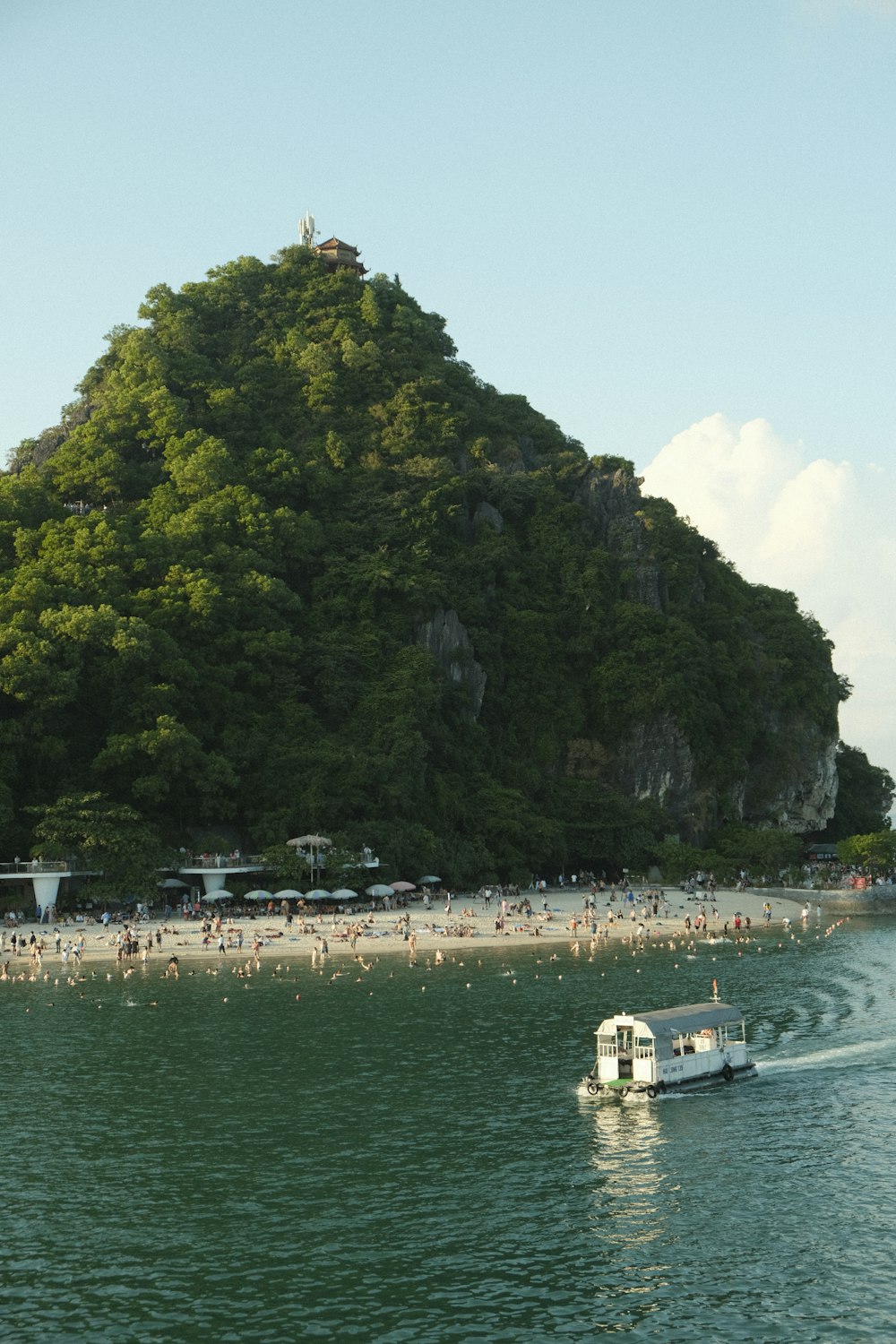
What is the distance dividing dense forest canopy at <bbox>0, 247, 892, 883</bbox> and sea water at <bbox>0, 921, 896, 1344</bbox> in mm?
34347

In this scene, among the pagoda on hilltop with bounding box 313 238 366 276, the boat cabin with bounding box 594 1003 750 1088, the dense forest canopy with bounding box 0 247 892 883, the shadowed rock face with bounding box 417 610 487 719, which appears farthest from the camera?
the pagoda on hilltop with bounding box 313 238 366 276

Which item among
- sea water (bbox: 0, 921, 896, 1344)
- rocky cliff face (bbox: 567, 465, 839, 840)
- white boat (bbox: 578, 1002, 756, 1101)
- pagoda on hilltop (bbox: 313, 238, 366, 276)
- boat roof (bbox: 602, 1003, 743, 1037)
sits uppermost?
pagoda on hilltop (bbox: 313, 238, 366, 276)

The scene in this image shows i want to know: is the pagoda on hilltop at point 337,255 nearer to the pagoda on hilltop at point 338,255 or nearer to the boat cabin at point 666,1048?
the pagoda on hilltop at point 338,255

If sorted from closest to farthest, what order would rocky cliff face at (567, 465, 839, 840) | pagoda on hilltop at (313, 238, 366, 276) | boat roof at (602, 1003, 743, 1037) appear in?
boat roof at (602, 1003, 743, 1037) → rocky cliff face at (567, 465, 839, 840) → pagoda on hilltop at (313, 238, 366, 276)

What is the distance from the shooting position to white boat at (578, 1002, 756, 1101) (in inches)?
1426

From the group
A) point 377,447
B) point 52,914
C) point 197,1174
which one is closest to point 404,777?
point 52,914

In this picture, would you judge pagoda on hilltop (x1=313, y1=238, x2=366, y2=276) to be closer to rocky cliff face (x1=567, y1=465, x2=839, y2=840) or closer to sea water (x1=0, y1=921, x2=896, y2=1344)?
rocky cliff face (x1=567, y1=465, x2=839, y2=840)

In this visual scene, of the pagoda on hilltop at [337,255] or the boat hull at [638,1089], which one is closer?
the boat hull at [638,1089]

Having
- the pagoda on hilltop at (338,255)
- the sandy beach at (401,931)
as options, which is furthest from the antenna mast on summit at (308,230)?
the sandy beach at (401,931)

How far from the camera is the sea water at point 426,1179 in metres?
22.6

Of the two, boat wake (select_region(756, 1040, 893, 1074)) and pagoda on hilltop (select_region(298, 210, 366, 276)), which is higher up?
pagoda on hilltop (select_region(298, 210, 366, 276))

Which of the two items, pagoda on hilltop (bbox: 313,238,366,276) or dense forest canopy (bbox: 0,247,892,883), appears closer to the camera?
dense forest canopy (bbox: 0,247,892,883)

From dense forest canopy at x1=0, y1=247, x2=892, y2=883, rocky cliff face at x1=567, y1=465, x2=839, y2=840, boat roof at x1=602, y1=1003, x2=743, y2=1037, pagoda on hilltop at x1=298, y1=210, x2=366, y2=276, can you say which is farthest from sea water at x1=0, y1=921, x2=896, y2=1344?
pagoda on hilltop at x1=298, y1=210, x2=366, y2=276

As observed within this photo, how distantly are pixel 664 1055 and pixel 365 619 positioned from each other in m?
68.6
